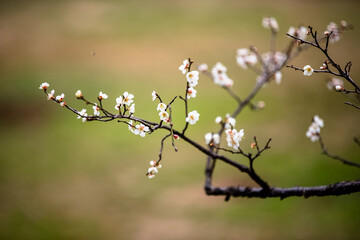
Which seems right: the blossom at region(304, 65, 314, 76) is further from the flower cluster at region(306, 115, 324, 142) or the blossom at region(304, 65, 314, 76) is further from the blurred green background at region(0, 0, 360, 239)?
the blurred green background at region(0, 0, 360, 239)

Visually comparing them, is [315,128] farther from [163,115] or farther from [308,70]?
A: [163,115]

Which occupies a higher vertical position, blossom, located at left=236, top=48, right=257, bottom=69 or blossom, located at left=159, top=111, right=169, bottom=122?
blossom, located at left=236, top=48, right=257, bottom=69

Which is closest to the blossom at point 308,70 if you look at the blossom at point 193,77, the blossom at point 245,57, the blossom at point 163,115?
the blossom at point 193,77

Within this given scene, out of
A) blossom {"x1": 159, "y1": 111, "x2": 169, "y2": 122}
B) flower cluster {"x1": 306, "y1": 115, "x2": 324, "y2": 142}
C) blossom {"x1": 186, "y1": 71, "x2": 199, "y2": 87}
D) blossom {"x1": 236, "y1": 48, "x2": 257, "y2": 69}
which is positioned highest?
blossom {"x1": 236, "y1": 48, "x2": 257, "y2": 69}

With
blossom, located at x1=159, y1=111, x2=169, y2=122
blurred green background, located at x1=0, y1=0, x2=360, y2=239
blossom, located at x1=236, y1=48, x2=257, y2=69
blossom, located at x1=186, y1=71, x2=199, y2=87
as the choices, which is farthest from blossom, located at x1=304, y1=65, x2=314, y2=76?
blurred green background, located at x1=0, y1=0, x2=360, y2=239

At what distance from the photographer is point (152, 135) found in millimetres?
6023

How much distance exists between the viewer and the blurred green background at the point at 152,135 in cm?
380

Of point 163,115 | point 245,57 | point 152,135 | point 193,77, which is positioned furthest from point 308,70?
point 152,135

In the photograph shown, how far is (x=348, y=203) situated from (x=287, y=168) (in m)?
1.04

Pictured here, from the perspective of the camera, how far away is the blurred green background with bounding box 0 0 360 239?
3801 mm

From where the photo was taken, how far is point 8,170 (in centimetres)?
505

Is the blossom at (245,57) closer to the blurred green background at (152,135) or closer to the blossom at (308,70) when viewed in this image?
the blossom at (308,70)

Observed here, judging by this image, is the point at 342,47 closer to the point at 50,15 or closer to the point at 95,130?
the point at 95,130

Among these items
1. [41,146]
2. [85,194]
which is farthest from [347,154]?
[41,146]
